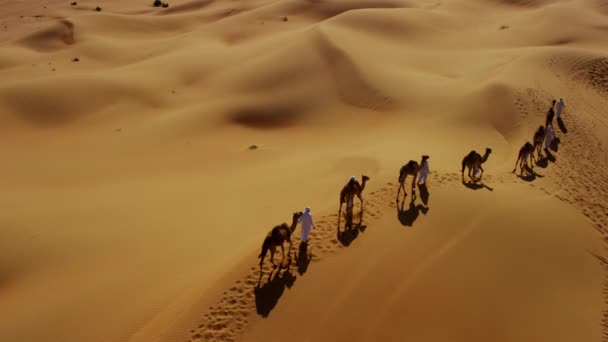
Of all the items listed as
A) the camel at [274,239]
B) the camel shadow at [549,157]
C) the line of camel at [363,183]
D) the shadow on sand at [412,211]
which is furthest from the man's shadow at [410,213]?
the camel shadow at [549,157]

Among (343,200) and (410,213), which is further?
(410,213)

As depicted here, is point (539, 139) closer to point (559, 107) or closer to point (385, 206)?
point (559, 107)

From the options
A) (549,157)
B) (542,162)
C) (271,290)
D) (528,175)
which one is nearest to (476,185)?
(528,175)

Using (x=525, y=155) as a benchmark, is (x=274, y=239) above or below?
below

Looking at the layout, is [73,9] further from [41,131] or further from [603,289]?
[603,289]

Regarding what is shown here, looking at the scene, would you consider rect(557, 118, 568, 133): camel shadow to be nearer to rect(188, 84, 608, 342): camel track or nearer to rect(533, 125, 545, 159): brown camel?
rect(188, 84, 608, 342): camel track

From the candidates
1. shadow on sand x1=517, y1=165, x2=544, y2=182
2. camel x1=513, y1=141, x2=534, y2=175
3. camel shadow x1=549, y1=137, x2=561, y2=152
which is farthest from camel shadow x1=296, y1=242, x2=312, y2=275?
camel shadow x1=549, y1=137, x2=561, y2=152

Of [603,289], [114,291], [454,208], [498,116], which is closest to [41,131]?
[114,291]

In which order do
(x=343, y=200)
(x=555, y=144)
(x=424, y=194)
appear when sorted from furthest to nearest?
(x=555, y=144), (x=424, y=194), (x=343, y=200)
